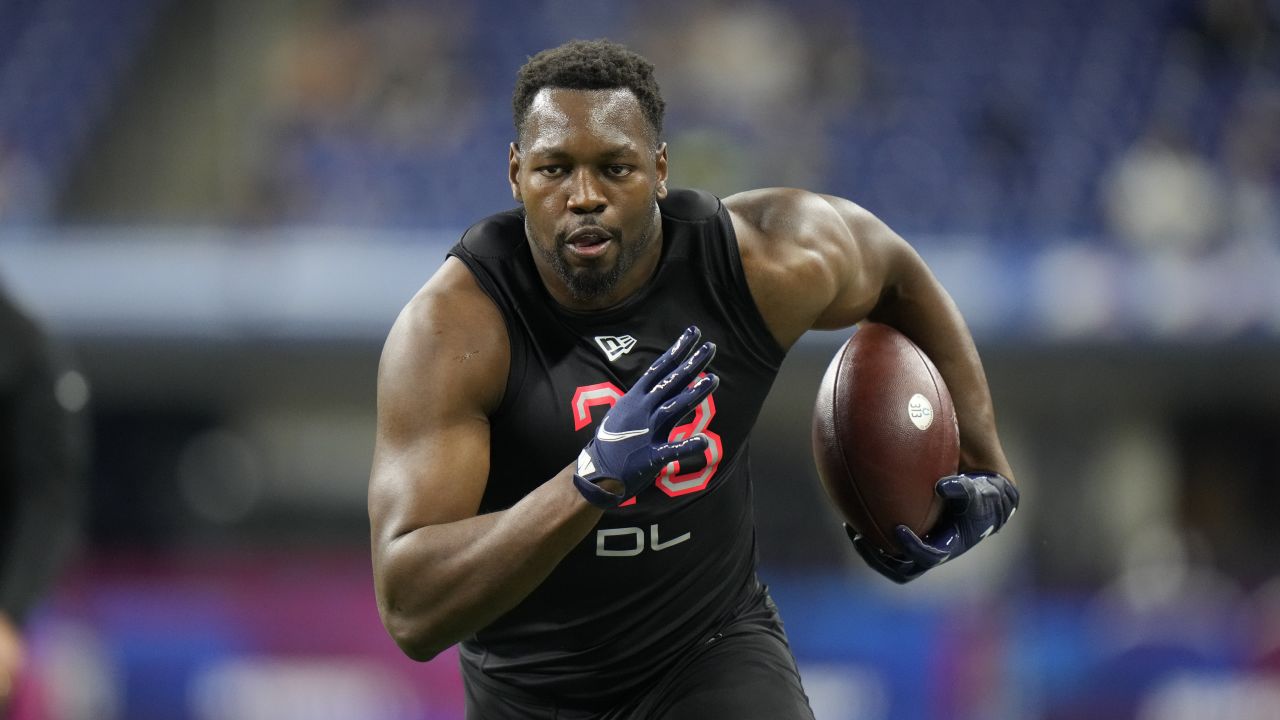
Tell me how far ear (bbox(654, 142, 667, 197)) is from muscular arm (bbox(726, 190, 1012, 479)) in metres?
0.26

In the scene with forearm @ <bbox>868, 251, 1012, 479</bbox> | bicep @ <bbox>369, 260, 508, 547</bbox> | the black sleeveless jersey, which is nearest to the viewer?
bicep @ <bbox>369, 260, 508, 547</bbox>

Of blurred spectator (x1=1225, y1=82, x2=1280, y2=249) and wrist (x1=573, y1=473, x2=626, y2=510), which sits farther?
blurred spectator (x1=1225, y1=82, x2=1280, y2=249)

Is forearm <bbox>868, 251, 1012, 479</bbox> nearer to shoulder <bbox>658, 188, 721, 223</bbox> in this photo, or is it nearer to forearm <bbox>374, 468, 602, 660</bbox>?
shoulder <bbox>658, 188, 721, 223</bbox>

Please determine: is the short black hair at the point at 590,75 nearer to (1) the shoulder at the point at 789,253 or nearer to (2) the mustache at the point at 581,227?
(2) the mustache at the point at 581,227

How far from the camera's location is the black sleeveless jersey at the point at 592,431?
3.45 m

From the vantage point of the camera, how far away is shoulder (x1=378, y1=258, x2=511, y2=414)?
128 inches

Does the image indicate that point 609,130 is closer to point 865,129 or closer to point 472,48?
point 865,129

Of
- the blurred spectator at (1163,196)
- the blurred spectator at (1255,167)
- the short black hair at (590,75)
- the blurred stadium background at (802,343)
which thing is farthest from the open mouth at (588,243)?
the blurred spectator at (1255,167)

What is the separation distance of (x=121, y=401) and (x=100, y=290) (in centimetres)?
265

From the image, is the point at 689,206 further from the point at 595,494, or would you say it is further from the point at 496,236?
the point at 595,494

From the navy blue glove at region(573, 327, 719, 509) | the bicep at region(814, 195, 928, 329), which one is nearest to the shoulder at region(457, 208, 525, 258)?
the navy blue glove at region(573, 327, 719, 509)

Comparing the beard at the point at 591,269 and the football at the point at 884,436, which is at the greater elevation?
the beard at the point at 591,269

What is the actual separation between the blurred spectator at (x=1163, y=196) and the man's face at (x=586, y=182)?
7.19m

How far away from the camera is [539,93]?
3445mm
